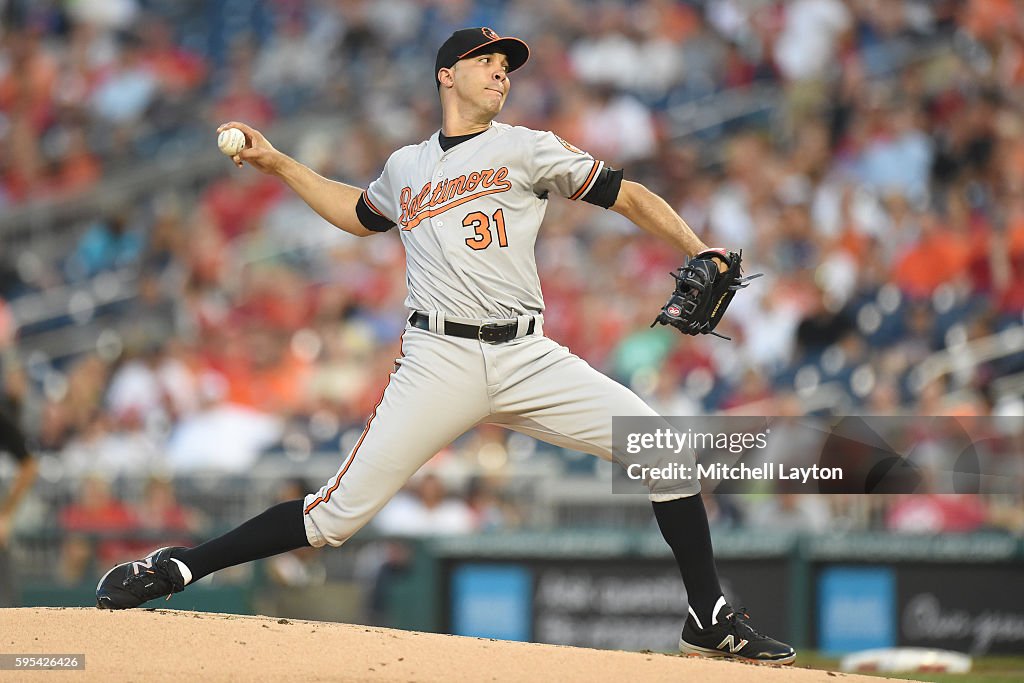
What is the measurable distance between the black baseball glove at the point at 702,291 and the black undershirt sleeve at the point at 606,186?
11.9 inches

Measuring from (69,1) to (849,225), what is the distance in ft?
29.6

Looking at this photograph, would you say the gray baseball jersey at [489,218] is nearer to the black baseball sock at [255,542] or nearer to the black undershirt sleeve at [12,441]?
the black baseball sock at [255,542]

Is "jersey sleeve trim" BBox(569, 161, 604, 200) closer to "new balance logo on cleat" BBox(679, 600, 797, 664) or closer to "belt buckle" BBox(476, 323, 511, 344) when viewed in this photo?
"belt buckle" BBox(476, 323, 511, 344)

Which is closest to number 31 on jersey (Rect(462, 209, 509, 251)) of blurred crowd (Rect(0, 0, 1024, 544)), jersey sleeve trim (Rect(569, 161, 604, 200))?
jersey sleeve trim (Rect(569, 161, 604, 200))

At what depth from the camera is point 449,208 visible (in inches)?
169

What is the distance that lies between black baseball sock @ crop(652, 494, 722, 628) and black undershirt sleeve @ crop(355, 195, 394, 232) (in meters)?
1.25

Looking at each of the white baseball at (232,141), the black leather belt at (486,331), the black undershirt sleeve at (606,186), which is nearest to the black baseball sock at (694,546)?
the black leather belt at (486,331)

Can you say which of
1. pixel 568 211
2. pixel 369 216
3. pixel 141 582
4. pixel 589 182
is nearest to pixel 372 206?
pixel 369 216

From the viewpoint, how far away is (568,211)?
11273 mm

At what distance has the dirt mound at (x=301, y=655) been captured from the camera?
3.90 m

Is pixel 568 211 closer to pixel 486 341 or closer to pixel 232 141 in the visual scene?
pixel 232 141

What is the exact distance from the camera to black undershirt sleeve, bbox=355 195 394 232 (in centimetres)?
463

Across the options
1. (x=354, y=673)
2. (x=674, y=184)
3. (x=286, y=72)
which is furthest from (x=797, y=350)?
(x=286, y=72)

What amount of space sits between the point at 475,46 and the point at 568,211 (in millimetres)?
6891
